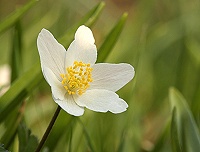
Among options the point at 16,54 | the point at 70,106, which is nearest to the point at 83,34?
the point at 70,106

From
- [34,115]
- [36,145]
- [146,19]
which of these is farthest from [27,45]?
[36,145]

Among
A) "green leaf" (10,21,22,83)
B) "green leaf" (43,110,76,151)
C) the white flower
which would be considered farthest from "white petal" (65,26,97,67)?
"green leaf" (10,21,22,83)

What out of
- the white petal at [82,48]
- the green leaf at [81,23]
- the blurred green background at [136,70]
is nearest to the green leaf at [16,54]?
the blurred green background at [136,70]

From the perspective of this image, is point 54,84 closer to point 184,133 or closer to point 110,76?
point 110,76

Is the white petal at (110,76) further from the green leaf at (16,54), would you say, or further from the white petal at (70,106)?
the green leaf at (16,54)

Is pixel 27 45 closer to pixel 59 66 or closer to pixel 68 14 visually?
pixel 68 14

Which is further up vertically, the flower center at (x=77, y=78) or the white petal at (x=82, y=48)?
the white petal at (x=82, y=48)
